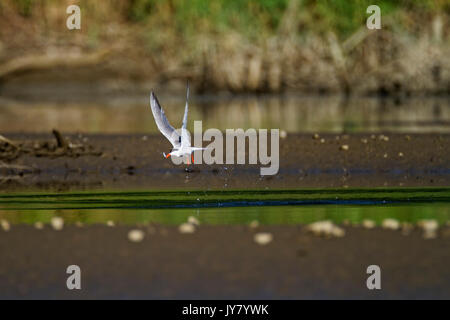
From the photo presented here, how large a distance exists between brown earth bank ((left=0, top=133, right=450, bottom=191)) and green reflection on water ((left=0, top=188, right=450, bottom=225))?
67 cm

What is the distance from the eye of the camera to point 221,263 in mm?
7262

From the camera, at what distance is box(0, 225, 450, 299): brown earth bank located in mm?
6566

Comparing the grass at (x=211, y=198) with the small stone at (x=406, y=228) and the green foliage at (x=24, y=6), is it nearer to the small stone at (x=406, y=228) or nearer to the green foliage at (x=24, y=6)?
the small stone at (x=406, y=228)

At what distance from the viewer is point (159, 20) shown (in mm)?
34219

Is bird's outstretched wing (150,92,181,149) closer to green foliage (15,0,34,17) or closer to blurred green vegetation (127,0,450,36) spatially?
blurred green vegetation (127,0,450,36)

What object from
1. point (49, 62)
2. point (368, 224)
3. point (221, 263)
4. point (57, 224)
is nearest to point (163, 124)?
point (57, 224)

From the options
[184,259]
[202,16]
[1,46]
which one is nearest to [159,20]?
[202,16]

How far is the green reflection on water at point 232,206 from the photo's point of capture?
915cm

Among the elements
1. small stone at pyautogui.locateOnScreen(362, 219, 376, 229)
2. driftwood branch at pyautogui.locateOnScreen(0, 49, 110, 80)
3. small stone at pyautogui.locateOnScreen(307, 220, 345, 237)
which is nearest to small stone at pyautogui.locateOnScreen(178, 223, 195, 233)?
small stone at pyautogui.locateOnScreen(307, 220, 345, 237)

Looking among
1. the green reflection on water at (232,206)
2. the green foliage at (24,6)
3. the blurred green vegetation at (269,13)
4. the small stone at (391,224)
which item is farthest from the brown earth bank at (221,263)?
the green foliage at (24,6)

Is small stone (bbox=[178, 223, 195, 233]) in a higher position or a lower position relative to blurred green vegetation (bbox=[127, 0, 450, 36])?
lower

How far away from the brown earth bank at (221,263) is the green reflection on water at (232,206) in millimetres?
632

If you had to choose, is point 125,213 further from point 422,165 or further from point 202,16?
point 202,16
